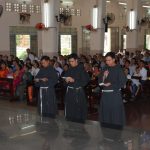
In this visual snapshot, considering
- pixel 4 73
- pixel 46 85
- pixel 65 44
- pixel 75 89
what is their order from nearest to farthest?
1. pixel 75 89
2. pixel 46 85
3. pixel 4 73
4. pixel 65 44

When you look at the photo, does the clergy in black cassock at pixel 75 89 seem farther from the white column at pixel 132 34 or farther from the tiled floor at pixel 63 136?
the white column at pixel 132 34

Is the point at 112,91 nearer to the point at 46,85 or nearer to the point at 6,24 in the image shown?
the point at 46,85

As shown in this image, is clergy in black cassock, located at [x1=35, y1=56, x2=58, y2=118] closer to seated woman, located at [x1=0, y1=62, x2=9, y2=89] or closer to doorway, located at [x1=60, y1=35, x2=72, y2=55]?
seated woman, located at [x1=0, y1=62, x2=9, y2=89]

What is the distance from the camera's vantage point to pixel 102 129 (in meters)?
5.46

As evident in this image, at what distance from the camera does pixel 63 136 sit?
5387 millimetres

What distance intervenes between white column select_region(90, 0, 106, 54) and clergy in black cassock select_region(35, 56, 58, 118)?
430 inches

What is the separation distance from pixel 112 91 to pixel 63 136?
5.04 ft

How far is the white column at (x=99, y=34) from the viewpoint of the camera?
1839 centimetres

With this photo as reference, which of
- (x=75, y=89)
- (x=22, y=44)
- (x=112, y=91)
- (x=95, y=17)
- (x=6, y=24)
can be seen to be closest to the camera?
(x=112, y=91)

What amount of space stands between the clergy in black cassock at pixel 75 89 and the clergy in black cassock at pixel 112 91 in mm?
639

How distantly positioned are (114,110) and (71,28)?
59.1ft

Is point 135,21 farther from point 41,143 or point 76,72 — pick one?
point 41,143

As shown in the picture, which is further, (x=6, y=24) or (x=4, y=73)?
(x=6, y=24)

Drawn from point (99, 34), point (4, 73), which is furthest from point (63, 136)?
point (99, 34)
